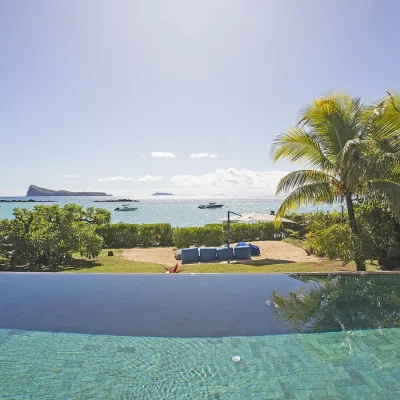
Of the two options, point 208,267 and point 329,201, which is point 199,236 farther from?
point 329,201

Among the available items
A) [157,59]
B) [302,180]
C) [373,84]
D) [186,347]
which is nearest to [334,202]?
[302,180]

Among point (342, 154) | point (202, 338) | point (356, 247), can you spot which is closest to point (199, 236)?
point (356, 247)

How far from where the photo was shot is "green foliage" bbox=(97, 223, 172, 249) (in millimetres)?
20234

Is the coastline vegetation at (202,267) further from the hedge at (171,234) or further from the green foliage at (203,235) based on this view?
the hedge at (171,234)

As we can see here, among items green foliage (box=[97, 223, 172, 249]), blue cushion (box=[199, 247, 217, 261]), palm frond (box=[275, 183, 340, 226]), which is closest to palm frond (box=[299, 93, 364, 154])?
palm frond (box=[275, 183, 340, 226])

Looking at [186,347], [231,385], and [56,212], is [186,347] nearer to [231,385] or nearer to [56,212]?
[231,385]

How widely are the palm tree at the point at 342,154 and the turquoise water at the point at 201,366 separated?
4.94 meters

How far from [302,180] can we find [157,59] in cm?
759

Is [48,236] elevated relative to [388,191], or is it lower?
lower

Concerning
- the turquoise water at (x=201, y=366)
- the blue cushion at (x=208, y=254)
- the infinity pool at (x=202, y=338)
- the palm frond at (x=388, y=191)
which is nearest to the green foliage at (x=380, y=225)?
the palm frond at (x=388, y=191)

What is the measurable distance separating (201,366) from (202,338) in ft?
2.67

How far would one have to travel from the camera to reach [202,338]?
16.6 ft

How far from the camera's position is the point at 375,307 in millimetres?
6207

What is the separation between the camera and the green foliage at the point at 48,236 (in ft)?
39.6
